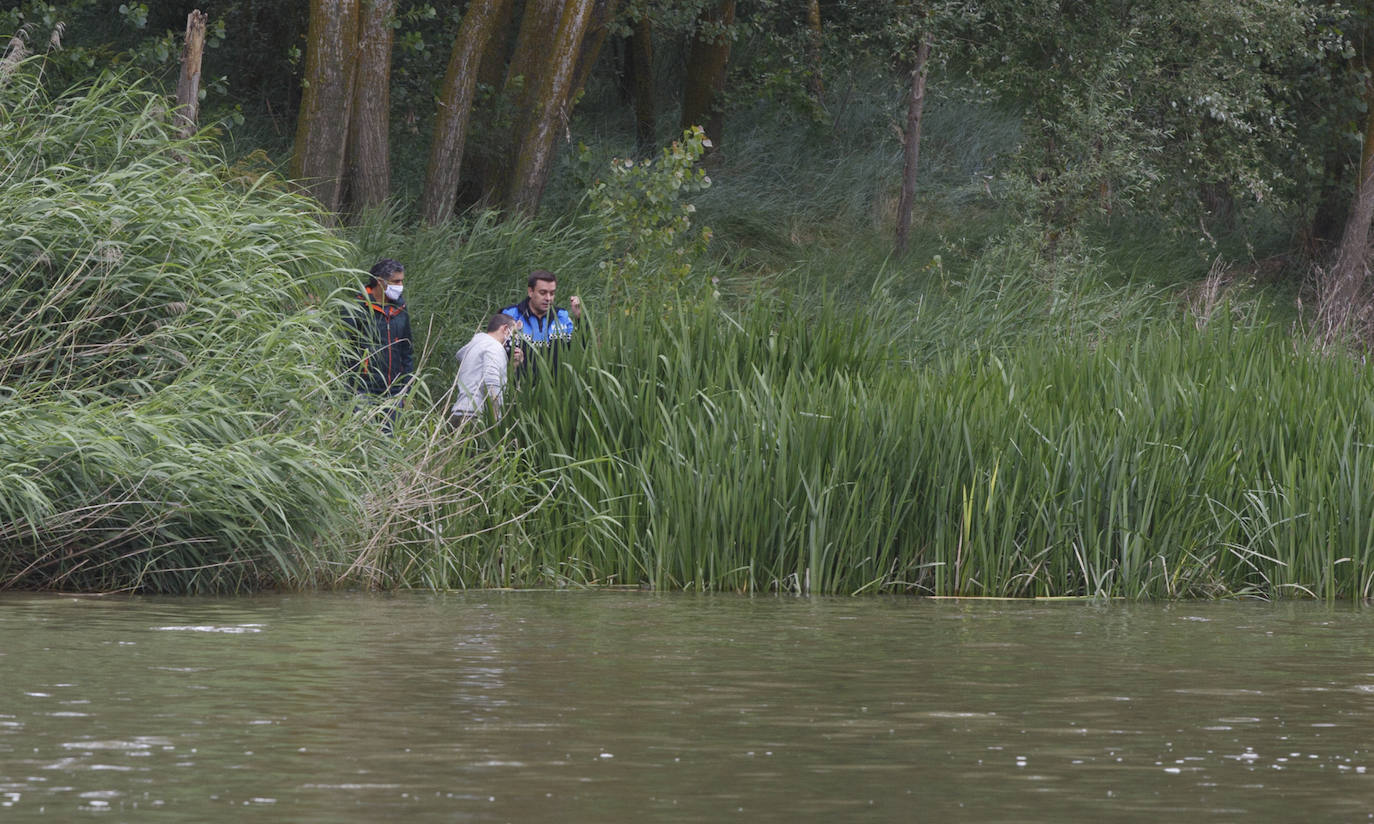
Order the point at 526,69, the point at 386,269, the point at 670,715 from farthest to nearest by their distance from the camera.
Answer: the point at 526,69, the point at 386,269, the point at 670,715

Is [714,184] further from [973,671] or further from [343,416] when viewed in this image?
[973,671]

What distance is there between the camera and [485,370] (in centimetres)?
1057

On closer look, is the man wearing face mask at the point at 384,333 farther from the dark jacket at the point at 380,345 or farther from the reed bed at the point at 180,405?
the reed bed at the point at 180,405

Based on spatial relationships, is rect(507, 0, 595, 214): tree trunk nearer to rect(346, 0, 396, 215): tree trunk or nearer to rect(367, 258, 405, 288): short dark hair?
rect(346, 0, 396, 215): tree trunk

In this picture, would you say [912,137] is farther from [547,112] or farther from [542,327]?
[542,327]

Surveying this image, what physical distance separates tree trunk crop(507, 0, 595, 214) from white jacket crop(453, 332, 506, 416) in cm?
513

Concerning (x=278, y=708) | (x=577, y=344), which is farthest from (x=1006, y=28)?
(x=278, y=708)

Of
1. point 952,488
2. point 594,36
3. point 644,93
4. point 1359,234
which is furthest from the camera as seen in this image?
point 644,93

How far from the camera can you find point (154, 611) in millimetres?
7816

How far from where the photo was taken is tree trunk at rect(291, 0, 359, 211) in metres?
13.8

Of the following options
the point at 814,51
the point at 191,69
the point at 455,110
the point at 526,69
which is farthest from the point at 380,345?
the point at 814,51

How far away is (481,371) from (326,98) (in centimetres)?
411

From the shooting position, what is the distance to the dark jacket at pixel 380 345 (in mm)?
10742

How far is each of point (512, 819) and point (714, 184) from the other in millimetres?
17670
